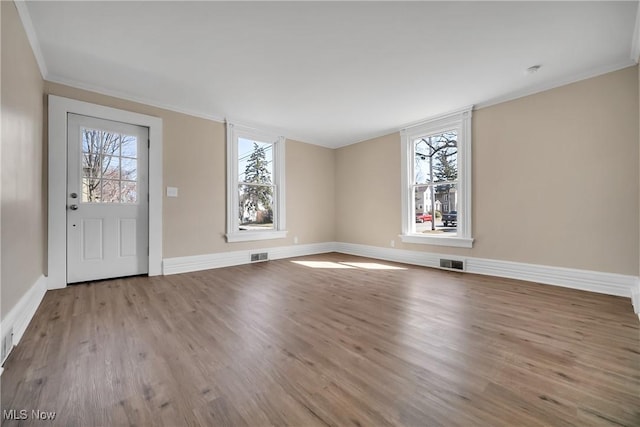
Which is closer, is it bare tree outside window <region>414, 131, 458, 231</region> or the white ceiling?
the white ceiling

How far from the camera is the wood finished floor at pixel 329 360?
3.84 feet

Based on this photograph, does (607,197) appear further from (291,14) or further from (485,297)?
(291,14)

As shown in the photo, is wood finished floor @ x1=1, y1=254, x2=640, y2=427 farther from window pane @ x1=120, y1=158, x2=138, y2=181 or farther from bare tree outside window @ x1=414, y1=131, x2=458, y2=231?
bare tree outside window @ x1=414, y1=131, x2=458, y2=231

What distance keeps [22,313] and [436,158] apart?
17.0ft

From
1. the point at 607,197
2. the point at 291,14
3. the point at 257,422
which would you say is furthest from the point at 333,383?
the point at 607,197

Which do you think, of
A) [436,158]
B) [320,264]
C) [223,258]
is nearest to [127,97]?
[223,258]

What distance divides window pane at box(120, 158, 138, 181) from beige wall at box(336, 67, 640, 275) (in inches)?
186

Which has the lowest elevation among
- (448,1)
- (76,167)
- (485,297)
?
(485,297)

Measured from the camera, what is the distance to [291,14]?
6.93 feet

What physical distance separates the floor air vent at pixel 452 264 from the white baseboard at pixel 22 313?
469cm

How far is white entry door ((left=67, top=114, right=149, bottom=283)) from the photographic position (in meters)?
3.22

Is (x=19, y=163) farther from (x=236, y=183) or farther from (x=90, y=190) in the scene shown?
(x=236, y=183)

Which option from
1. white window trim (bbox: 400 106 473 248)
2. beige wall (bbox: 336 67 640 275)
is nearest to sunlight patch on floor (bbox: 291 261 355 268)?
white window trim (bbox: 400 106 473 248)

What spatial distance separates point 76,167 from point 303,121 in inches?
126
